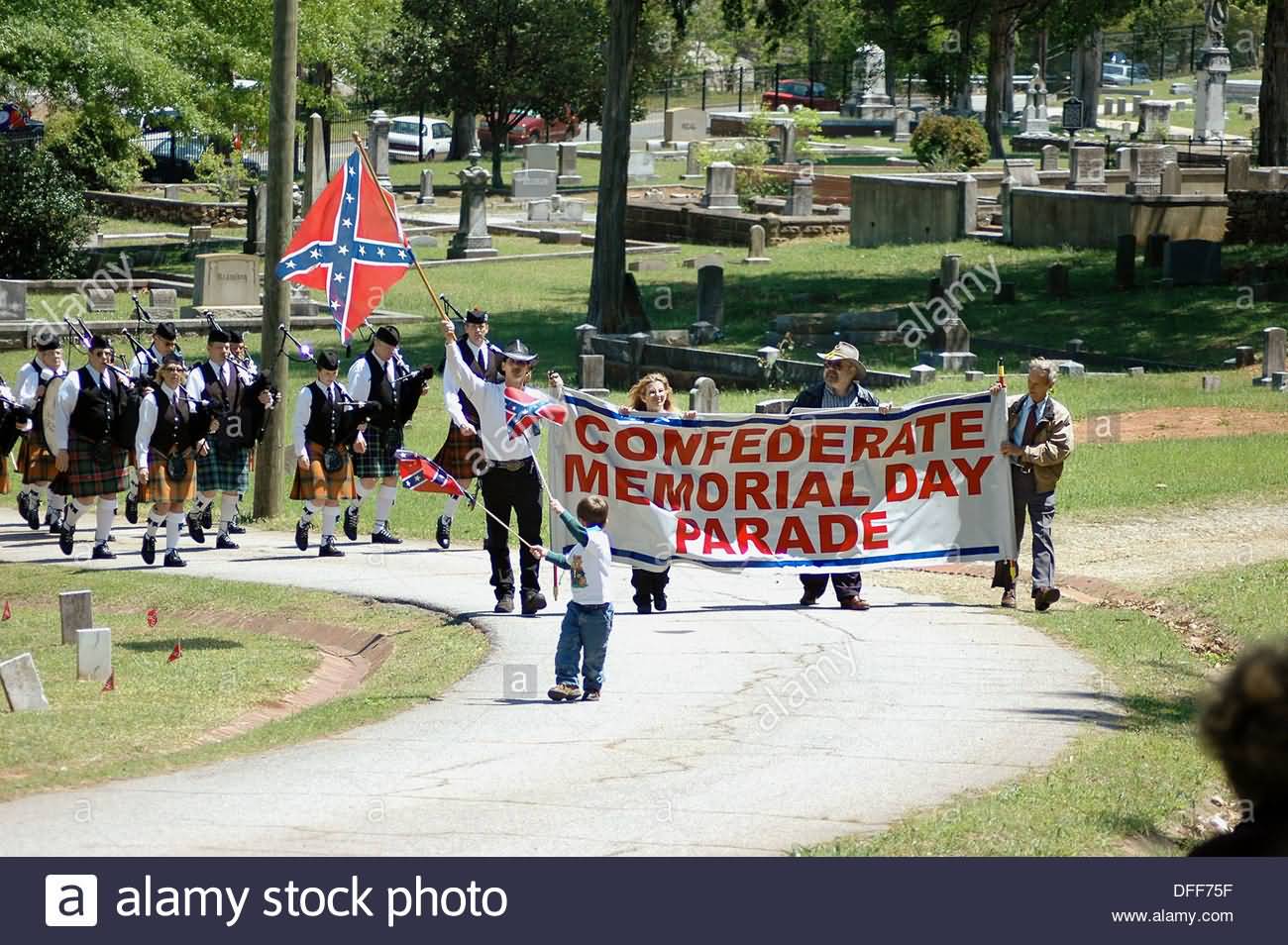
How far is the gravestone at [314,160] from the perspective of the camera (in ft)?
134

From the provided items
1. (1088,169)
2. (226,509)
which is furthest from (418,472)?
(1088,169)

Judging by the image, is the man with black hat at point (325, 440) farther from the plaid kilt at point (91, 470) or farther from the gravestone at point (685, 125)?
the gravestone at point (685, 125)

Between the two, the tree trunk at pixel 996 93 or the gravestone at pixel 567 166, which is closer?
the gravestone at pixel 567 166

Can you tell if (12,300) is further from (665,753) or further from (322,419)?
(665,753)

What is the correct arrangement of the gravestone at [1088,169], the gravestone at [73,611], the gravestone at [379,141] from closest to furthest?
the gravestone at [73,611], the gravestone at [1088,169], the gravestone at [379,141]

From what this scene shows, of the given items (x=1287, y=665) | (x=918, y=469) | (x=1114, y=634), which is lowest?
(x=1114, y=634)

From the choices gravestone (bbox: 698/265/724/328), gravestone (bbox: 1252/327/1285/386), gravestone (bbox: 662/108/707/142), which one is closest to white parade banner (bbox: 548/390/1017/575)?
gravestone (bbox: 1252/327/1285/386)

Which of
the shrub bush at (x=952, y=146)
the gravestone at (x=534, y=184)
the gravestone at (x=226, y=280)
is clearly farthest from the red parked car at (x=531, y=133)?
the gravestone at (x=226, y=280)

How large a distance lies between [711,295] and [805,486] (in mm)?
19172

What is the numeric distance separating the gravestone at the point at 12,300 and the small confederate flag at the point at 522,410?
2123 centimetres

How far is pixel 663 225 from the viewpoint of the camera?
4959 centimetres

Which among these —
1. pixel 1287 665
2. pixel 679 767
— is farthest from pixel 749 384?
pixel 1287 665
